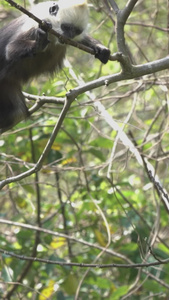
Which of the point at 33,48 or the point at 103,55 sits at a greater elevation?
the point at 33,48

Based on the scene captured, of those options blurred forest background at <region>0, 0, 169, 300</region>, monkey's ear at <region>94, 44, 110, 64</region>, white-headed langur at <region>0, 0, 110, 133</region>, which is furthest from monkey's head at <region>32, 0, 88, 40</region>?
blurred forest background at <region>0, 0, 169, 300</region>

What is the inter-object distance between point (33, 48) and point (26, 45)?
0.09 m

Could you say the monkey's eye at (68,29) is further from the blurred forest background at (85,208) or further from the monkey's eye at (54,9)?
the blurred forest background at (85,208)

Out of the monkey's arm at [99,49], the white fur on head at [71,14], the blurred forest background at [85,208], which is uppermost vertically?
the white fur on head at [71,14]

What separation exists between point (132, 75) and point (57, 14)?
3.54 ft

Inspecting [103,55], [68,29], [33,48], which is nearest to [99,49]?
[103,55]

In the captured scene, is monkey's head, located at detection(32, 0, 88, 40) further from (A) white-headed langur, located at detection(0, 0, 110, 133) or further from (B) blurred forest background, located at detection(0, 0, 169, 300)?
(B) blurred forest background, located at detection(0, 0, 169, 300)

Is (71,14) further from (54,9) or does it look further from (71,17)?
(54,9)

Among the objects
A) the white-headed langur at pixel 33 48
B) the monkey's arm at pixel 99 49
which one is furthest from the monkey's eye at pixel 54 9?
the monkey's arm at pixel 99 49

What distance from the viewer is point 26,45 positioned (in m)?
3.45

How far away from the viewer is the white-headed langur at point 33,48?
3.45m

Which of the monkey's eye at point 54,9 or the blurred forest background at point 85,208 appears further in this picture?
the blurred forest background at point 85,208

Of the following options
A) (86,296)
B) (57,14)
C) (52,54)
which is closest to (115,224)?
(86,296)

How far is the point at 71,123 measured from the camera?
458cm
